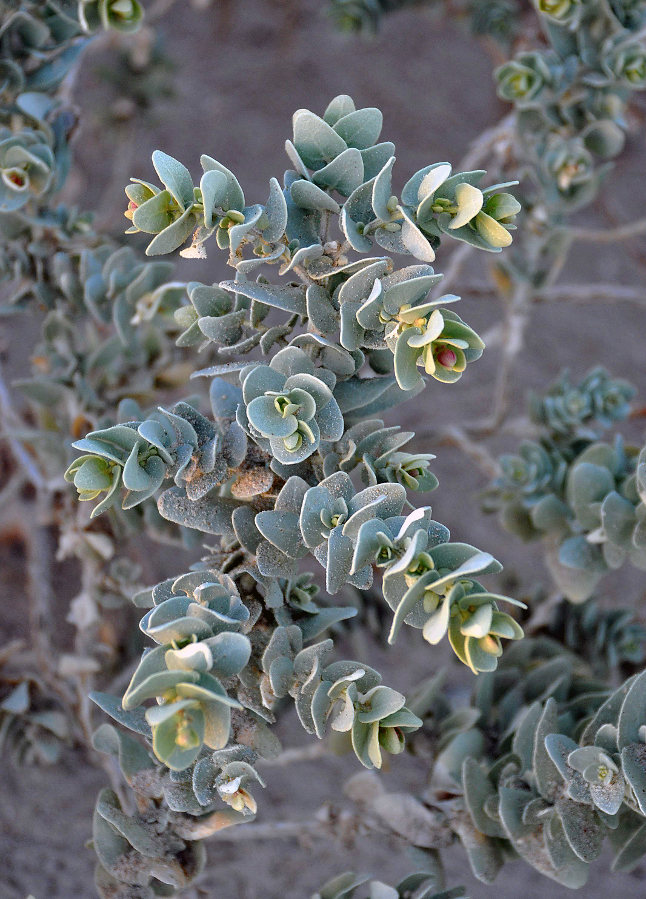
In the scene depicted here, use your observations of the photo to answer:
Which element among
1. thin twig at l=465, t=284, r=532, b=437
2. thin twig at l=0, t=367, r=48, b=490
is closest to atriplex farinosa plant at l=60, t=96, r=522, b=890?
thin twig at l=0, t=367, r=48, b=490

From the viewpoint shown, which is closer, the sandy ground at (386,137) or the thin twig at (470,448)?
the thin twig at (470,448)

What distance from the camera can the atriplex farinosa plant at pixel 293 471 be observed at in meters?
0.72

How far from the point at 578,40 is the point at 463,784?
1164 millimetres

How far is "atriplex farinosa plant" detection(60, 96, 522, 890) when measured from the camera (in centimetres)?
72

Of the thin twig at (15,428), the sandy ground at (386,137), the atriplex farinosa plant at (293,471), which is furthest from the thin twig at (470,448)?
the thin twig at (15,428)

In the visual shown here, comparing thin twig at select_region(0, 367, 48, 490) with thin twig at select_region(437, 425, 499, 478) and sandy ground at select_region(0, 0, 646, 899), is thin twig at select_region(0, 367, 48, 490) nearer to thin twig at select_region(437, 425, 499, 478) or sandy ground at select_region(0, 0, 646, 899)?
sandy ground at select_region(0, 0, 646, 899)

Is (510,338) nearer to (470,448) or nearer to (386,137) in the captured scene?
(470,448)

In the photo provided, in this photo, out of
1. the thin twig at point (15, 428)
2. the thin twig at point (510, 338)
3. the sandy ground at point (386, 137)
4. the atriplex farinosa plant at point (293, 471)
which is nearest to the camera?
the atriplex farinosa plant at point (293, 471)

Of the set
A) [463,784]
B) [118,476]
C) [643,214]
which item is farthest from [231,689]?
[643,214]

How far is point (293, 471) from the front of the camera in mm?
899

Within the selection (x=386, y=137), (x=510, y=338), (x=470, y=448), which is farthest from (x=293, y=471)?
(x=386, y=137)

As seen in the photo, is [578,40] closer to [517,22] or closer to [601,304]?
[517,22]

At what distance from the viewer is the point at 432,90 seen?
2.78 m

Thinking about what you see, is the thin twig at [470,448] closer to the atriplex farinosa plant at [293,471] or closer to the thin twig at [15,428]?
the atriplex farinosa plant at [293,471]
